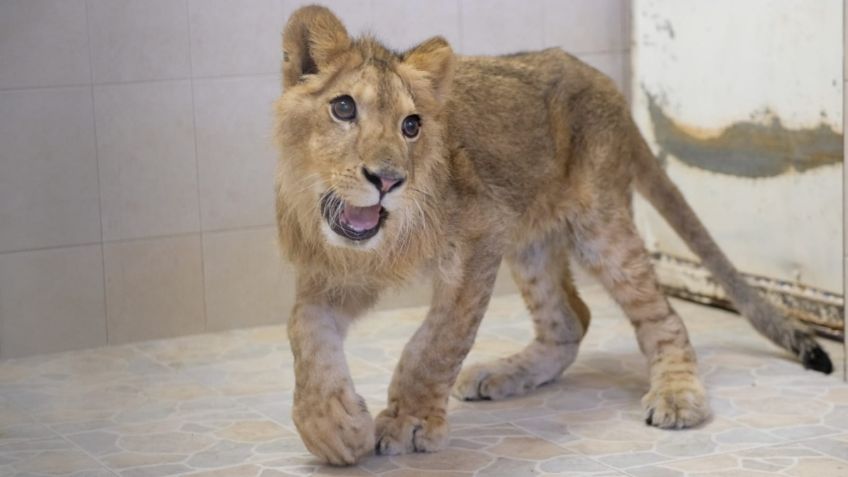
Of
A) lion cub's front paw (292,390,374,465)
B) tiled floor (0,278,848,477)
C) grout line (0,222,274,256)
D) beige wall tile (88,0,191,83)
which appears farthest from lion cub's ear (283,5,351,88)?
grout line (0,222,274,256)

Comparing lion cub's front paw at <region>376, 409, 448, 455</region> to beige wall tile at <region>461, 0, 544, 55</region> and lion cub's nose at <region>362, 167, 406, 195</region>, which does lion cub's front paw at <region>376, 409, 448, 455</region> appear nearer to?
lion cub's nose at <region>362, 167, 406, 195</region>

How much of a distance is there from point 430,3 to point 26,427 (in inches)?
109

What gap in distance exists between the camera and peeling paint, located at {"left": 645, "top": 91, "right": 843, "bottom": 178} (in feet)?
19.1

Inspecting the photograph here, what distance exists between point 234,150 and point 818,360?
260 centimetres

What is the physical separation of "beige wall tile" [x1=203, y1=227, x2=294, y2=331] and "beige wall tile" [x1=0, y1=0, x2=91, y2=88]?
3.10 feet

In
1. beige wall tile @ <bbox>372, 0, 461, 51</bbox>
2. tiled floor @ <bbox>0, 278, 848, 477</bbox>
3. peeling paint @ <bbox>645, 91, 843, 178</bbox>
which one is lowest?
tiled floor @ <bbox>0, 278, 848, 477</bbox>

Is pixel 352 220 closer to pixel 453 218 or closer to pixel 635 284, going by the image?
pixel 453 218

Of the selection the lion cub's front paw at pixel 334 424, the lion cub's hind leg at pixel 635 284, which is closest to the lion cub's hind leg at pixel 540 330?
the lion cub's hind leg at pixel 635 284

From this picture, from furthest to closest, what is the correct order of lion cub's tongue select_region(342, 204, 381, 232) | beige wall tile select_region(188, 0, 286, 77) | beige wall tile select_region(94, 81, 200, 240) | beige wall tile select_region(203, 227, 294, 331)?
beige wall tile select_region(203, 227, 294, 331)
beige wall tile select_region(188, 0, 286, 77)
beige wall tile select_region(94, 81, 200, 240)
lion cub's tongue select_region(342, 204, 381, 232)

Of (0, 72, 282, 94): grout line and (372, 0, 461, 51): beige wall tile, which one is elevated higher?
(372, 0, 461, 51): beige wall tile

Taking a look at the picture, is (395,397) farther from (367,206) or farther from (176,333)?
(176,333)

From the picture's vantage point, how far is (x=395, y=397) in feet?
14.7

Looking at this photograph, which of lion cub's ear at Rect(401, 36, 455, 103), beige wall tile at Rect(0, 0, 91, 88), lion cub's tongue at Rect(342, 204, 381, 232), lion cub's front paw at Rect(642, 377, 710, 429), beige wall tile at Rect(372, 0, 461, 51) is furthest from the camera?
beige wall tile at Rect(372, 0, 461, 51)

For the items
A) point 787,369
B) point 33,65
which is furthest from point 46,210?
point 787,369
